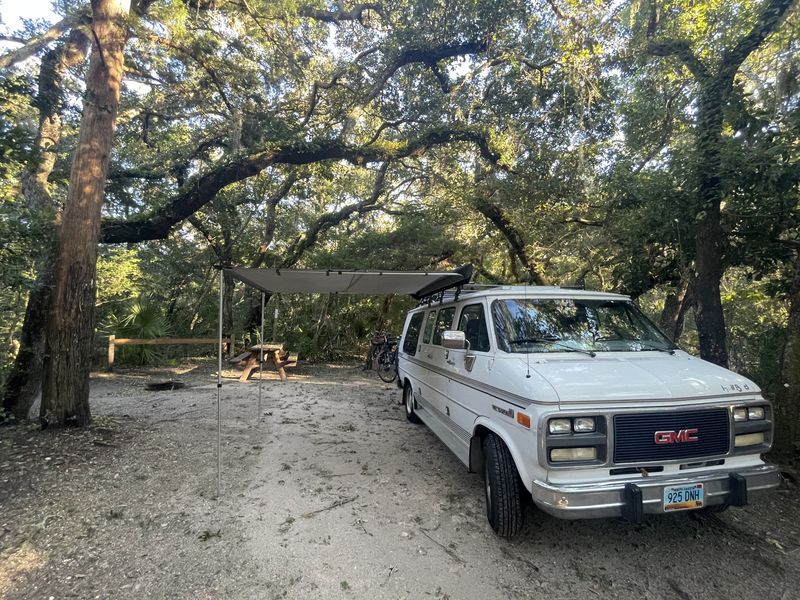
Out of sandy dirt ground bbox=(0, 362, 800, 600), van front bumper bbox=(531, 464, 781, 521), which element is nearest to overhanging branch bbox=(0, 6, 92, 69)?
sandy dirt ground bbox=(0, 362, 800, 600)

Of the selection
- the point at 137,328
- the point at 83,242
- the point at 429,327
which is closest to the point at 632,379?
the point at 429,327

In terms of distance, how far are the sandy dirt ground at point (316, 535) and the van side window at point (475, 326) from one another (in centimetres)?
151

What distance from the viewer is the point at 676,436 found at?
2.94 metres

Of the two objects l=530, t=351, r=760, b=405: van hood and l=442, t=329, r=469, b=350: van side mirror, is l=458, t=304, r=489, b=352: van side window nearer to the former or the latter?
l=442, t=329, r=469, b=350: van side mirror

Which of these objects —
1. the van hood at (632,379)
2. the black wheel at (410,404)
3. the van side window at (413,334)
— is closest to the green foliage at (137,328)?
the van side window at (413,334)

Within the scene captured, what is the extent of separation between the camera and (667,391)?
2990 mm

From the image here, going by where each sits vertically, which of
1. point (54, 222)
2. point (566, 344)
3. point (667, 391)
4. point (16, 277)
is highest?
point (54, 222)

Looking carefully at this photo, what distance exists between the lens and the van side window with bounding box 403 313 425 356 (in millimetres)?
6816

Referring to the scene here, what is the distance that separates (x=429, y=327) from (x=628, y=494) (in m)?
3.73

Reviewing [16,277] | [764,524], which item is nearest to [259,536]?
[16,277]

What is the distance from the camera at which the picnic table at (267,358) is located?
10.8 metres

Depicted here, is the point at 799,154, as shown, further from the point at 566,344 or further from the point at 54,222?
the point at 54,222

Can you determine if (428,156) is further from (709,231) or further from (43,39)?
(43,39)

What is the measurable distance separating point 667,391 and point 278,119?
10.3 m
